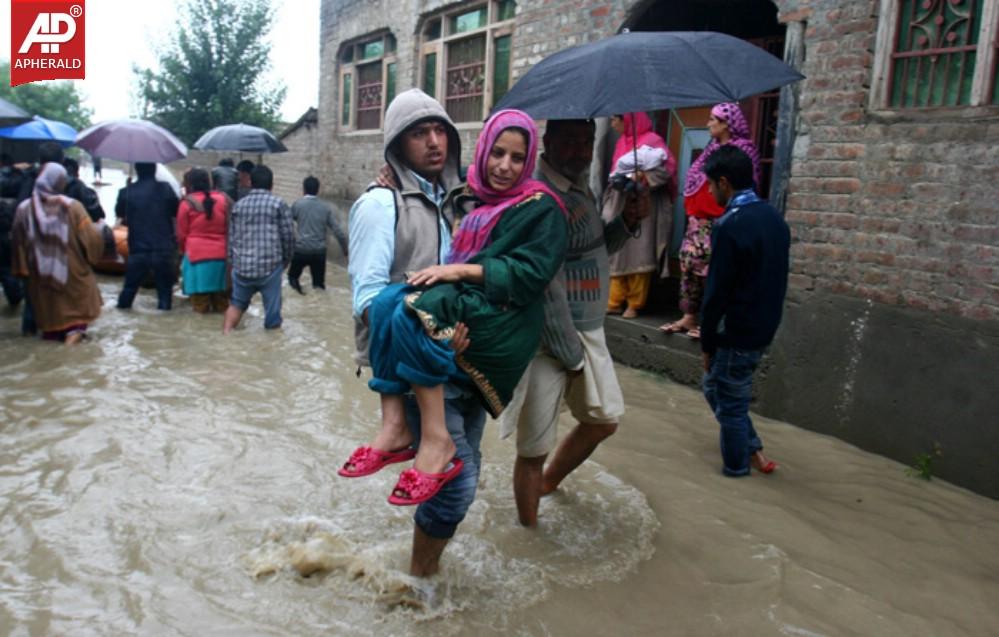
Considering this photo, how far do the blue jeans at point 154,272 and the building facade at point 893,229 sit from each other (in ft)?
20.3

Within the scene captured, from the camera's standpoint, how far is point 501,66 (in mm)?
9445

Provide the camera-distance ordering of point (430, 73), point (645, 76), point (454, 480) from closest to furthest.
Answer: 1. point (454, 480)
2. point (645, 76)
3. point (430, 73)

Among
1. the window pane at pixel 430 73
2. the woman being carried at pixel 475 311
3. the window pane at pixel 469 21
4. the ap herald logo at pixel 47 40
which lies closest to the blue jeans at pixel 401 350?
the woman being carried at pixel 475 311

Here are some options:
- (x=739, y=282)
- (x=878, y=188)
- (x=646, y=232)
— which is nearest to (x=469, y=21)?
(x=646, y=232)

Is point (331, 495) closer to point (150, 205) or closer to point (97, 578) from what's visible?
point (97, 578)

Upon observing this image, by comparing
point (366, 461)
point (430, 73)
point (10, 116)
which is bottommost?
point (366, 461)

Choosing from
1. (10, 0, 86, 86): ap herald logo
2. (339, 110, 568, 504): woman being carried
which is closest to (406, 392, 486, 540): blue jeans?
(339, 110, 568, 504): woman being carried

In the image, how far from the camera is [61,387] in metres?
5.83

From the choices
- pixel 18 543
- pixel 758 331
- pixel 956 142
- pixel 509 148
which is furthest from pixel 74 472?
pixel 956 142

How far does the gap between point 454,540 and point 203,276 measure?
580cm

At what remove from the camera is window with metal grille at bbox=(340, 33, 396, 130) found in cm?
1250

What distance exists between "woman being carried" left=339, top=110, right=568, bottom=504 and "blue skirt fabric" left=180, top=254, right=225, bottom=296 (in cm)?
622

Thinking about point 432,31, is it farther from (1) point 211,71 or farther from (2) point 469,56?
(1) point 211,71

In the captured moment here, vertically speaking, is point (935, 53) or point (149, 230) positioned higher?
point (935, 53)
